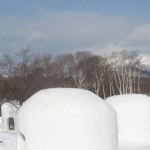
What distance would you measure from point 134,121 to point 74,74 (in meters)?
33.3

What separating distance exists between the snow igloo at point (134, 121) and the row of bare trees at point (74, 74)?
574 inches

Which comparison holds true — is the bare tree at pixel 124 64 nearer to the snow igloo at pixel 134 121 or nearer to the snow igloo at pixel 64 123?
the snow igloo at pixel 134 121

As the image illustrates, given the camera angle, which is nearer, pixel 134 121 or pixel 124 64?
pixel 134 121

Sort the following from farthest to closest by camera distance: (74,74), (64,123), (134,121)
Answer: (74,74), (134,121), (64,123)

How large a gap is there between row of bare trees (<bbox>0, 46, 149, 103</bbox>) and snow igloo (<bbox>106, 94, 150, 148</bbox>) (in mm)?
14568

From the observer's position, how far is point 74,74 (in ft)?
167

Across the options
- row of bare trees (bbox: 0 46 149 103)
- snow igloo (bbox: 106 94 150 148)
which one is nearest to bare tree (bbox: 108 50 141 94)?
row of bare trees (bbox: 0 46 149 103)

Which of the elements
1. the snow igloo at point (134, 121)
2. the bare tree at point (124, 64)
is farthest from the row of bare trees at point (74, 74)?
the snow igloo at point (134, 121)

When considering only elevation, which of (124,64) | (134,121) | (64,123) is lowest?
(134,121)

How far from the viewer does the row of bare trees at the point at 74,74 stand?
32.7m

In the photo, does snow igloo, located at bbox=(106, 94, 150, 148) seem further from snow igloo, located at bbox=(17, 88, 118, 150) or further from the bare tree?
the bare tree

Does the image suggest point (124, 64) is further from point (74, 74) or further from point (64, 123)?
point (64, 123)

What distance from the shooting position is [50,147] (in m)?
8.75

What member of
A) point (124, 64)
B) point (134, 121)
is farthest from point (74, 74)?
point (134, 121)
